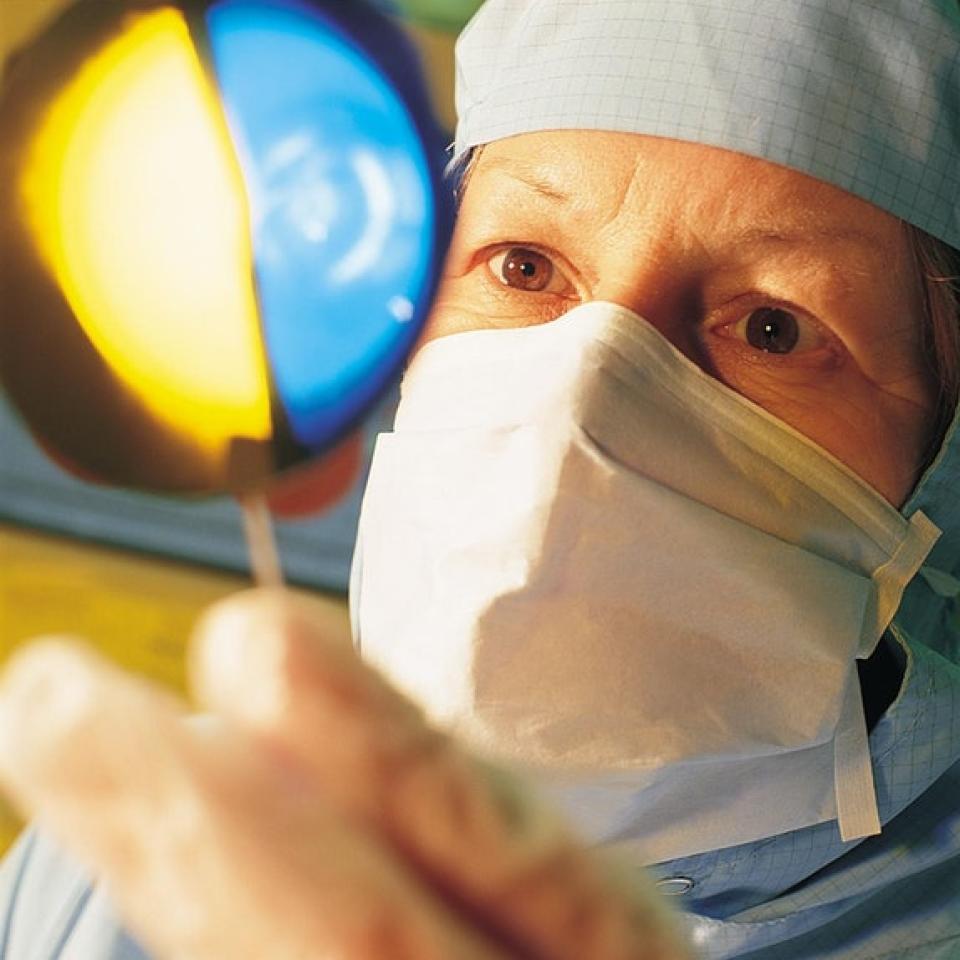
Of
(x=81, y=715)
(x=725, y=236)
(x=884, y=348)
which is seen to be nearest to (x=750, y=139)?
(x=725, y=236)

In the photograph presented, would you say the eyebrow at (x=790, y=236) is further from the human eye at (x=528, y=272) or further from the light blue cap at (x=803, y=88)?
the human eye at (x=528, y=272)

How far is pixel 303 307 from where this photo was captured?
2.23 ft

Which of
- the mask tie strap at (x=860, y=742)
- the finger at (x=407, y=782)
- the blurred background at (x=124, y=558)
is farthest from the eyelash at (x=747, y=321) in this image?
the blurred background at (x=124, y=558)

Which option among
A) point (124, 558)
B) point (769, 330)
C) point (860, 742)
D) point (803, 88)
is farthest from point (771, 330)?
point (124, 558)

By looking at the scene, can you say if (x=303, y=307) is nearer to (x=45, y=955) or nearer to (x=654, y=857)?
(x=654, y=857)

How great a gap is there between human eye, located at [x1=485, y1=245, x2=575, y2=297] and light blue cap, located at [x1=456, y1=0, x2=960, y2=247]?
0.10 meters

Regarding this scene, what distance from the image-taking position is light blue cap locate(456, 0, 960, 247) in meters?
0.95

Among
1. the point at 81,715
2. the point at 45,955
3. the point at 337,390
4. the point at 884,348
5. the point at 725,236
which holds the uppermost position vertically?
the point at 81,715

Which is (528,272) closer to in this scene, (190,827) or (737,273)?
A: (737,273)

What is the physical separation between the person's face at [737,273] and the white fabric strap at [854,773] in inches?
6.5

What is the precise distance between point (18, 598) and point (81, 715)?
6.04ft

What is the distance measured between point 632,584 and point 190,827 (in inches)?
22.4

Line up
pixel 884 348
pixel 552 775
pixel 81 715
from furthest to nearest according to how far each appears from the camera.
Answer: pixel 884 348 → pixel 552 775 → pixel 81 715

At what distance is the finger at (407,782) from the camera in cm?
35
